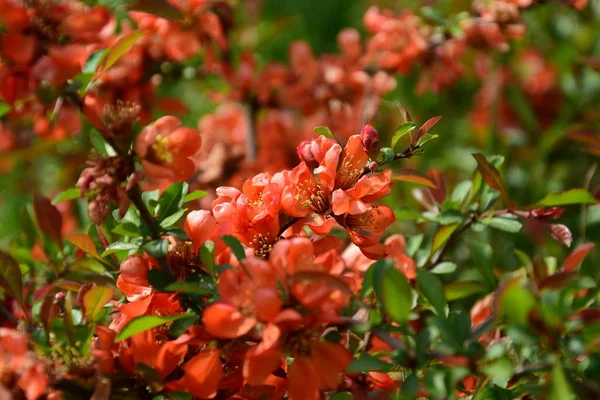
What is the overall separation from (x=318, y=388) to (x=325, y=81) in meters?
0.89

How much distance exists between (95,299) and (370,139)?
0.31 meters

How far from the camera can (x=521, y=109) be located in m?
1.72

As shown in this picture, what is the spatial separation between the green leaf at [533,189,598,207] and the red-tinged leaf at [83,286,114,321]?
49 cm

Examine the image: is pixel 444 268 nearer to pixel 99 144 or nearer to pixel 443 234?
pixel 443 234

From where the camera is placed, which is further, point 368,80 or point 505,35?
point 368,80

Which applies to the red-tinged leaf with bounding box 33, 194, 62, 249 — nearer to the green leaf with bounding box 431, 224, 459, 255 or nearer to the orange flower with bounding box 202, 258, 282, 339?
the orange flower with bounding box 202, 258, 282, 339

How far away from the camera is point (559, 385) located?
51 cm

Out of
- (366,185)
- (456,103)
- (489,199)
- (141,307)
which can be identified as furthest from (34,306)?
(456,103)

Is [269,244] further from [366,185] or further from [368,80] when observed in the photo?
[368,80]

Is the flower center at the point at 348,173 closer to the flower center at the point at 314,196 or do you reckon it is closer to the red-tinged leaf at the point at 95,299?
the flower center at the point at 314,196

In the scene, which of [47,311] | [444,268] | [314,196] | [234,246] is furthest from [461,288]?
[47,311]

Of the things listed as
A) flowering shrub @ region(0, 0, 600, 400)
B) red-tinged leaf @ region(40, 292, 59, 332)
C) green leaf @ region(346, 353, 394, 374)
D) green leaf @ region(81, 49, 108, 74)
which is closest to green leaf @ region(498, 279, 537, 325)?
flowering shrub @ region(0, 0, 600, 400)

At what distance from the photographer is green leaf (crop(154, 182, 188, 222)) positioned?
2.34ft

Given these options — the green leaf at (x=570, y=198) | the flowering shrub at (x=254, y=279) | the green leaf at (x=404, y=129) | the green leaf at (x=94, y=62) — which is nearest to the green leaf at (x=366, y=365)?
the flowering shrub at (x=254, y=279)
